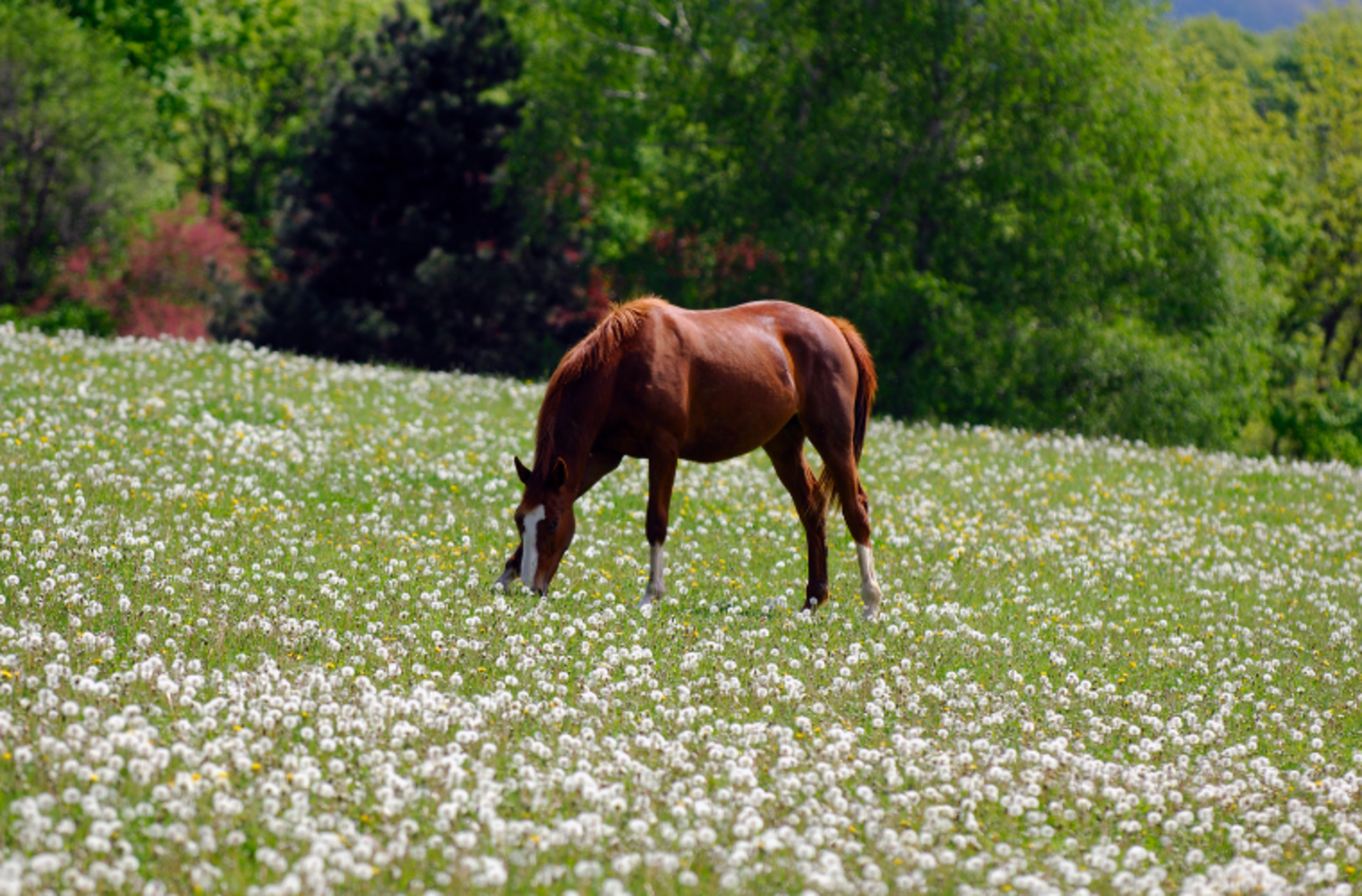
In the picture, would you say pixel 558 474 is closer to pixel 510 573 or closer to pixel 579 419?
pixel 579 419

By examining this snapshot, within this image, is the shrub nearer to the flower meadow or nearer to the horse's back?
the flower meadow

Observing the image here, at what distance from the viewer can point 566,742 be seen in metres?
7.06

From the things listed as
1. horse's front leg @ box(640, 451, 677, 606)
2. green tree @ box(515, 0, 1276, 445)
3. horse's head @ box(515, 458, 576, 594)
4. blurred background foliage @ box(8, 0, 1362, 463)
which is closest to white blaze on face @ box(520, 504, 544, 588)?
horse's head @ box(515, 458, 576, 594)

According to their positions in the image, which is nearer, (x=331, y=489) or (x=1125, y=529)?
(x=331, y=489)

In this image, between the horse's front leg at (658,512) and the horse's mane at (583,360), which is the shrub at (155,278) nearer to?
the horse's mane at (583,360)

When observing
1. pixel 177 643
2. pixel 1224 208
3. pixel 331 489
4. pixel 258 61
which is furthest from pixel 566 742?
pixel 258 61

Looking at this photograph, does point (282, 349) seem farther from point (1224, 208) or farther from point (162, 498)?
point (1224, 208)

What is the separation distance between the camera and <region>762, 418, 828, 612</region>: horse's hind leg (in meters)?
11.7

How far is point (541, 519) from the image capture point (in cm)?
986

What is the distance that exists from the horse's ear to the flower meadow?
911 mm

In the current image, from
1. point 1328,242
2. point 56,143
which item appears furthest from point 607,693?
point 1328,242

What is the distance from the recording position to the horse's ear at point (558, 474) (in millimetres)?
9836

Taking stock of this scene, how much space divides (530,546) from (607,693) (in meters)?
2.02

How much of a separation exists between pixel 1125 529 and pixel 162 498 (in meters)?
12.3
